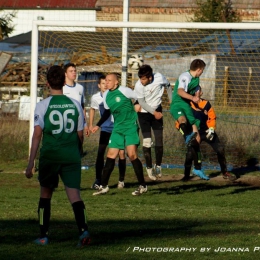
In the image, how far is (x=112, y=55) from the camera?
687 inches

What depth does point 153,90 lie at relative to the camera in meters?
14.3

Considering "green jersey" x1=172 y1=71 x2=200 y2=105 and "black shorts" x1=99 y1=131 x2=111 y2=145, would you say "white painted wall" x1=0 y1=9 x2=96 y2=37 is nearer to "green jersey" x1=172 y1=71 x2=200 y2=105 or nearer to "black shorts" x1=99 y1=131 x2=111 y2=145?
"black shorts" x1=99 y1=131 x2=111 y2=145

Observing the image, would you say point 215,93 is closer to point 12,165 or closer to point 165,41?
point 165,41

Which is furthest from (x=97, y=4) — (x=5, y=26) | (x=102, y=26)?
(x=102, y=26)

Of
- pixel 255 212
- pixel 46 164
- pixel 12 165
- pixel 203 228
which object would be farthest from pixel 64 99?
pixel 12 165

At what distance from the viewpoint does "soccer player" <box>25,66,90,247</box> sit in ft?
25.5

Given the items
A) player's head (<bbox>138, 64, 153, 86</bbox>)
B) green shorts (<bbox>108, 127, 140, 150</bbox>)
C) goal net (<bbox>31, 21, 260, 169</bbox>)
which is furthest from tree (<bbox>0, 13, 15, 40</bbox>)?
green shorts (<bbox>108, 127, 140, 150</bbox>)

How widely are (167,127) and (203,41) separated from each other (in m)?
2.17

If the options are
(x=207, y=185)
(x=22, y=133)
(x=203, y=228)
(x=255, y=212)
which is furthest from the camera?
(x=22, y=133)

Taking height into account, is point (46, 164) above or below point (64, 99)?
below

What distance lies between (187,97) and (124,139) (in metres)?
1.26

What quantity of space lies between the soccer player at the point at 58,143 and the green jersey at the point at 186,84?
512cm

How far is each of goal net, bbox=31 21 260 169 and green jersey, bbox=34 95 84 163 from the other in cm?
932

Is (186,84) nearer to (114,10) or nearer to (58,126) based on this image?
(58,126)
